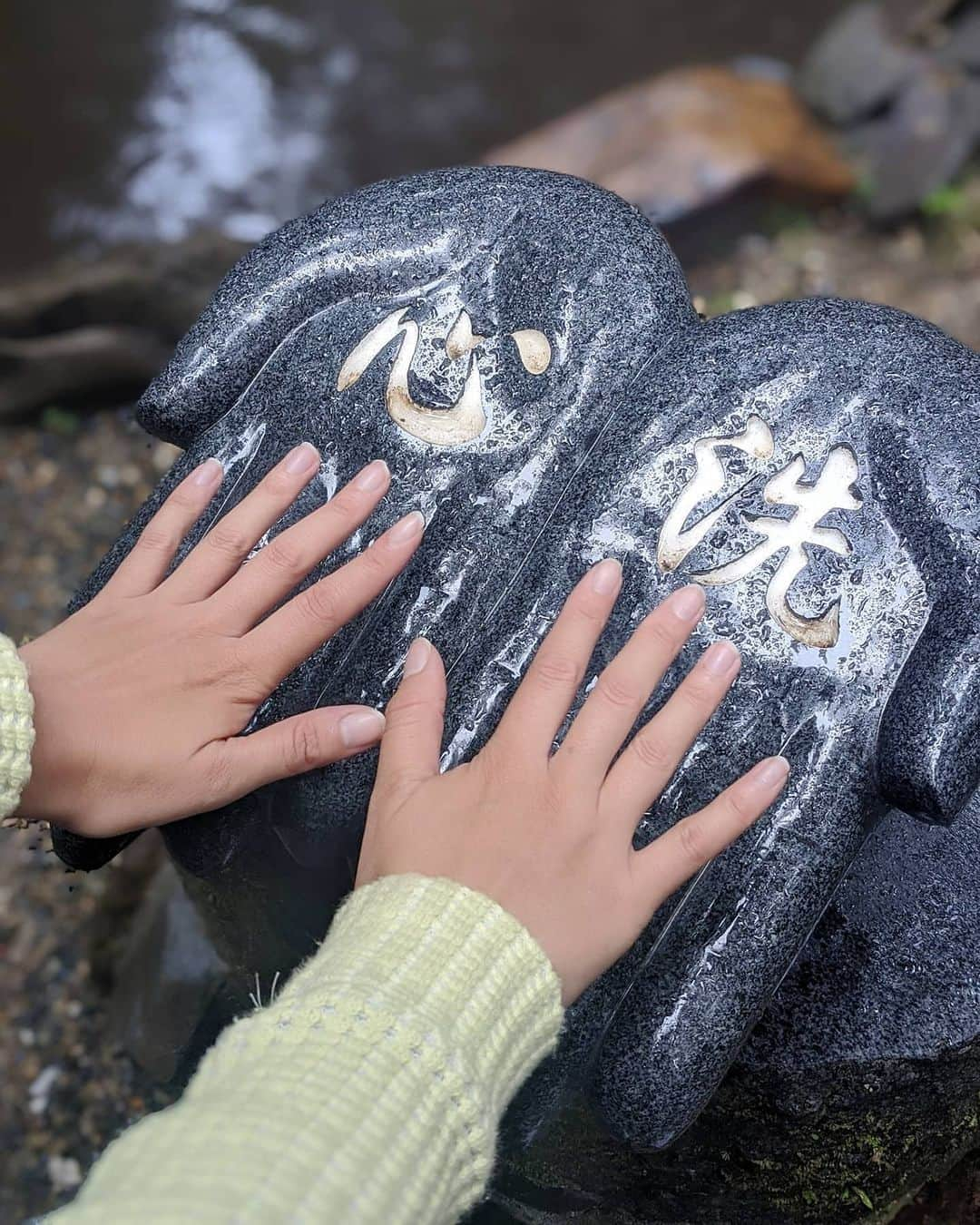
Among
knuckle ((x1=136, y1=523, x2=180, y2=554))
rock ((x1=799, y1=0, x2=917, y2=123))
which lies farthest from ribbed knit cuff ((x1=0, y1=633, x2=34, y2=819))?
rock ((x1=799, y1=0, x2=917, y2=123))

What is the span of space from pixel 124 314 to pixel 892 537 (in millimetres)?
3377

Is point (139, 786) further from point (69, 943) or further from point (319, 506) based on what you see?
point (69, 943)

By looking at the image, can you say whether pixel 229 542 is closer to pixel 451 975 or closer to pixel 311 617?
pixel 311 617

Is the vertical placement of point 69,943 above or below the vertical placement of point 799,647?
below

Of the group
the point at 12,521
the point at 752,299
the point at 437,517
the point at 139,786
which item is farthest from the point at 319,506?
the point at 752,299

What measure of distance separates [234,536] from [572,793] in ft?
2.18

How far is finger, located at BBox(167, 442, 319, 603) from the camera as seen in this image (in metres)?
1.73

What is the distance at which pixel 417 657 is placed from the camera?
167cm

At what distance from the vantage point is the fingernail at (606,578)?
5.37ft

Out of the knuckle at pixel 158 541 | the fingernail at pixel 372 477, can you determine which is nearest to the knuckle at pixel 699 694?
the fingernail at pixel 372 477

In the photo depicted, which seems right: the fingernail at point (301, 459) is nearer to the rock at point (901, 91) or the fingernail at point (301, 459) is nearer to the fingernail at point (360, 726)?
the fingernail at point (360, 726)

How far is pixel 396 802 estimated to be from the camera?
4.92 feet

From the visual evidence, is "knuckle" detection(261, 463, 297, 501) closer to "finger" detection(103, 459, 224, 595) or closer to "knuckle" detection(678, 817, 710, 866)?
"finger" detection(103, 459, 224, 595)

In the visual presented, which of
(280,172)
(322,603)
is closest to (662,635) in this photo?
(322,603)
